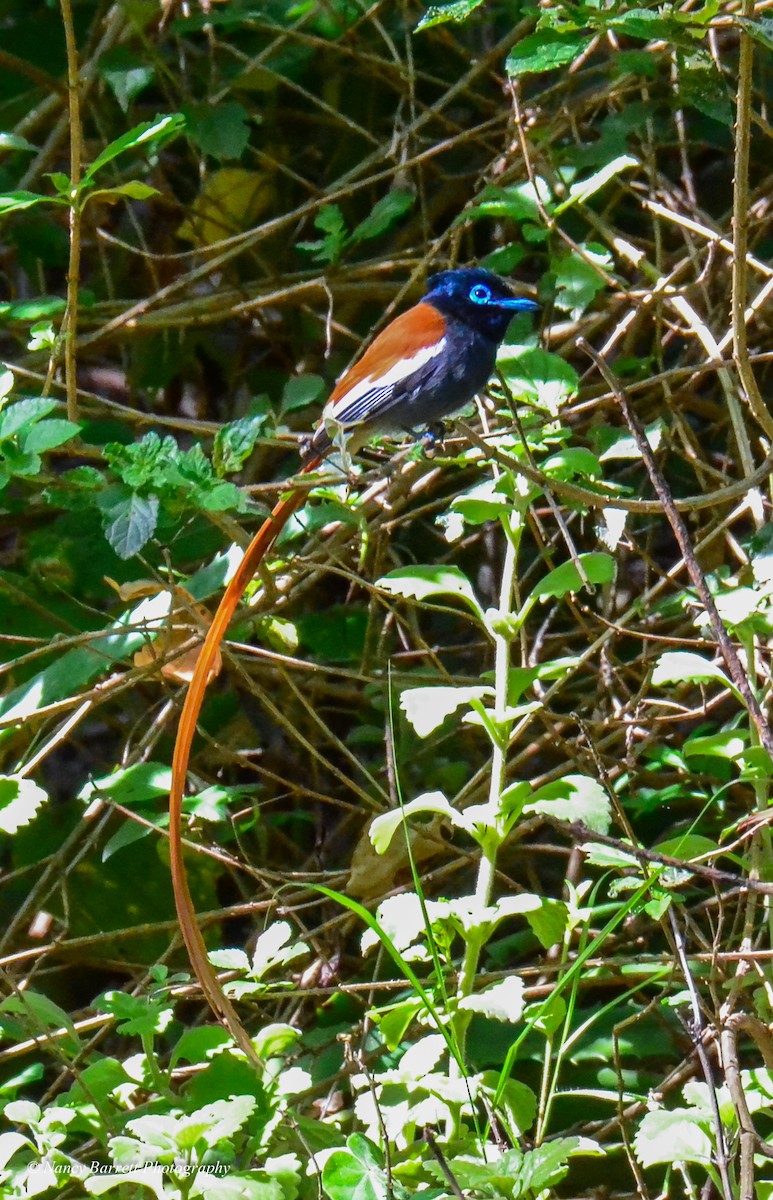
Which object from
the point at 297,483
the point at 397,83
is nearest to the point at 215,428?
the point at 297,483

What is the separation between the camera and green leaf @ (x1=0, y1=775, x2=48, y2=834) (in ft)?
7.88

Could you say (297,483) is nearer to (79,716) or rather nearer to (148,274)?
(79,716)

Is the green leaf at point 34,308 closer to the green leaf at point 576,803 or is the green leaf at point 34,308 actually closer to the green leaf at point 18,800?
the green leaf at point 18,800

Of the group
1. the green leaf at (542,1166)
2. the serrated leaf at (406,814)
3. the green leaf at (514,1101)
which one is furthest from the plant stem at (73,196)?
the green leaf at (542,1166)

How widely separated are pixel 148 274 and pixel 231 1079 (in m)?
2.87

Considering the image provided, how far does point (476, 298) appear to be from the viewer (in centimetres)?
330

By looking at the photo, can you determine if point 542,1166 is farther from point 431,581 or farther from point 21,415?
point 21,415

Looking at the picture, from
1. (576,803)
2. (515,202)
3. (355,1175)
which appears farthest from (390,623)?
(355,1175)

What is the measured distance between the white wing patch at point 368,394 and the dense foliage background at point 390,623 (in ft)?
0.48

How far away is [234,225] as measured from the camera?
164 inches

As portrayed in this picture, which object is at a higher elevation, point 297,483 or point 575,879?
point 297,483

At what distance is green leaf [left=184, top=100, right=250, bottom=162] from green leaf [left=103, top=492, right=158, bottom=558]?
1552 mm

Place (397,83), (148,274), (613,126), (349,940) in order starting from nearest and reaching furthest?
(613,126) < (349,940) < (397,83) < (148,274)

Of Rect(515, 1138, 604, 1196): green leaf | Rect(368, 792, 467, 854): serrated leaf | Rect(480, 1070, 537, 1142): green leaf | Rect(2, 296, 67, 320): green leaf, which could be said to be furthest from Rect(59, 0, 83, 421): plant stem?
Rect(515, 1138, 604, 1196): green leaf
